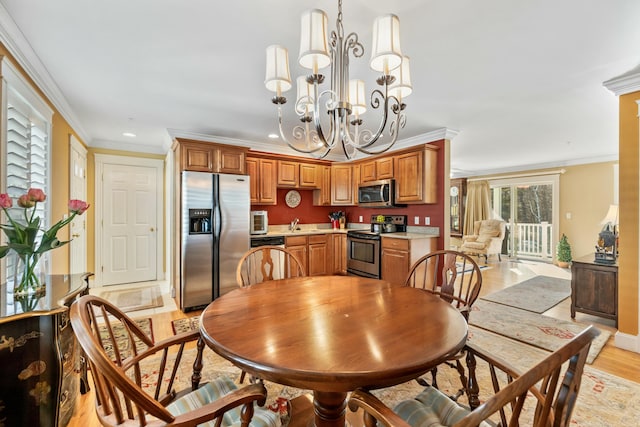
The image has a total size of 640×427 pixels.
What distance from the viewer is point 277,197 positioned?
5.23 m

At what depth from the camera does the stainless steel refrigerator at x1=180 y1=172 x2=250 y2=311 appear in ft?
12.0

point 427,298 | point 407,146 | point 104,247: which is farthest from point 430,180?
point 104,247

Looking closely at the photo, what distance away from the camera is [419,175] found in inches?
162

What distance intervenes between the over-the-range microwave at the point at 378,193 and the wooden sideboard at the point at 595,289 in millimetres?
2319

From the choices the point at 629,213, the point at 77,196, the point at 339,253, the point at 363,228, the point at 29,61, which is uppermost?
the point at 29,61

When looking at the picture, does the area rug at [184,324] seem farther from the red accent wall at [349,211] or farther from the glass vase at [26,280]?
the red accent wall at [349,211]

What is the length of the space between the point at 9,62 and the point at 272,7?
1.72 m

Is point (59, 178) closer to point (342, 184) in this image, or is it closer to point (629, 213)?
point (342, 184)

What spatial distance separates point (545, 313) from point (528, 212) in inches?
184

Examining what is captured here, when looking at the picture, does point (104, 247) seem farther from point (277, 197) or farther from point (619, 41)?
point (619, 41)

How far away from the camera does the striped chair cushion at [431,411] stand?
3.54 ft

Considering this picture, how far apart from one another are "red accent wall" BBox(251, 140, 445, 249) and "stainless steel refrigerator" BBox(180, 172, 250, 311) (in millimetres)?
1037

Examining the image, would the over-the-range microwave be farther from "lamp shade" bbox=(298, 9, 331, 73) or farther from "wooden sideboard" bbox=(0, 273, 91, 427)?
"wooden sideboard" bbox=(0, 273, 91, 427)

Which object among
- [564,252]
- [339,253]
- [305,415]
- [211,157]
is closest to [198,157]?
[211,157]
